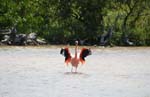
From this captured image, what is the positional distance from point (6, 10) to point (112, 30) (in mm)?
7915

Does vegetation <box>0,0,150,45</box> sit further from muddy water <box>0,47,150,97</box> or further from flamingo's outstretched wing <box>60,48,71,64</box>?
flamingo's outstretched wing <box>60,48,71,64</box>

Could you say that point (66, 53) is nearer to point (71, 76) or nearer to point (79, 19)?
point (71, 76)

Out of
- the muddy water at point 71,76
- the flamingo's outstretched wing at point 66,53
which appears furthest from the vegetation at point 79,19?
the flamingo's outstretched wing at point 66,53

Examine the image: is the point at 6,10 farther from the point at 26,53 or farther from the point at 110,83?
Result: the point at 110,83

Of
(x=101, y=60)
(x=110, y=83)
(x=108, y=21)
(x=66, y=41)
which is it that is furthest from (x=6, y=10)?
(x=110, y=83)

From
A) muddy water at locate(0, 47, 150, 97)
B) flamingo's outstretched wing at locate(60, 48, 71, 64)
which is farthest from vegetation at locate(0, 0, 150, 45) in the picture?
flamingo's outstretched wing at locate(60, 48, 71, 64)

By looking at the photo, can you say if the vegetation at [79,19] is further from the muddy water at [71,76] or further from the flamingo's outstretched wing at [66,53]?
the flamingo's outstretched wing at [66,53]

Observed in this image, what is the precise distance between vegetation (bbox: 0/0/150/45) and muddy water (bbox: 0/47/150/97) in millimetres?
11415

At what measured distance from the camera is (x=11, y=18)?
130ft

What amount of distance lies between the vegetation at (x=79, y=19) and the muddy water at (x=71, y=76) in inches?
449

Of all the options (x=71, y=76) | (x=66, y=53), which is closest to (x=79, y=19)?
(x=66, y=53)

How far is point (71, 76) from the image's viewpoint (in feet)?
64.4

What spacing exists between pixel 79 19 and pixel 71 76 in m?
24.2

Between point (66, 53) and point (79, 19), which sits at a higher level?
point (79, 19)
